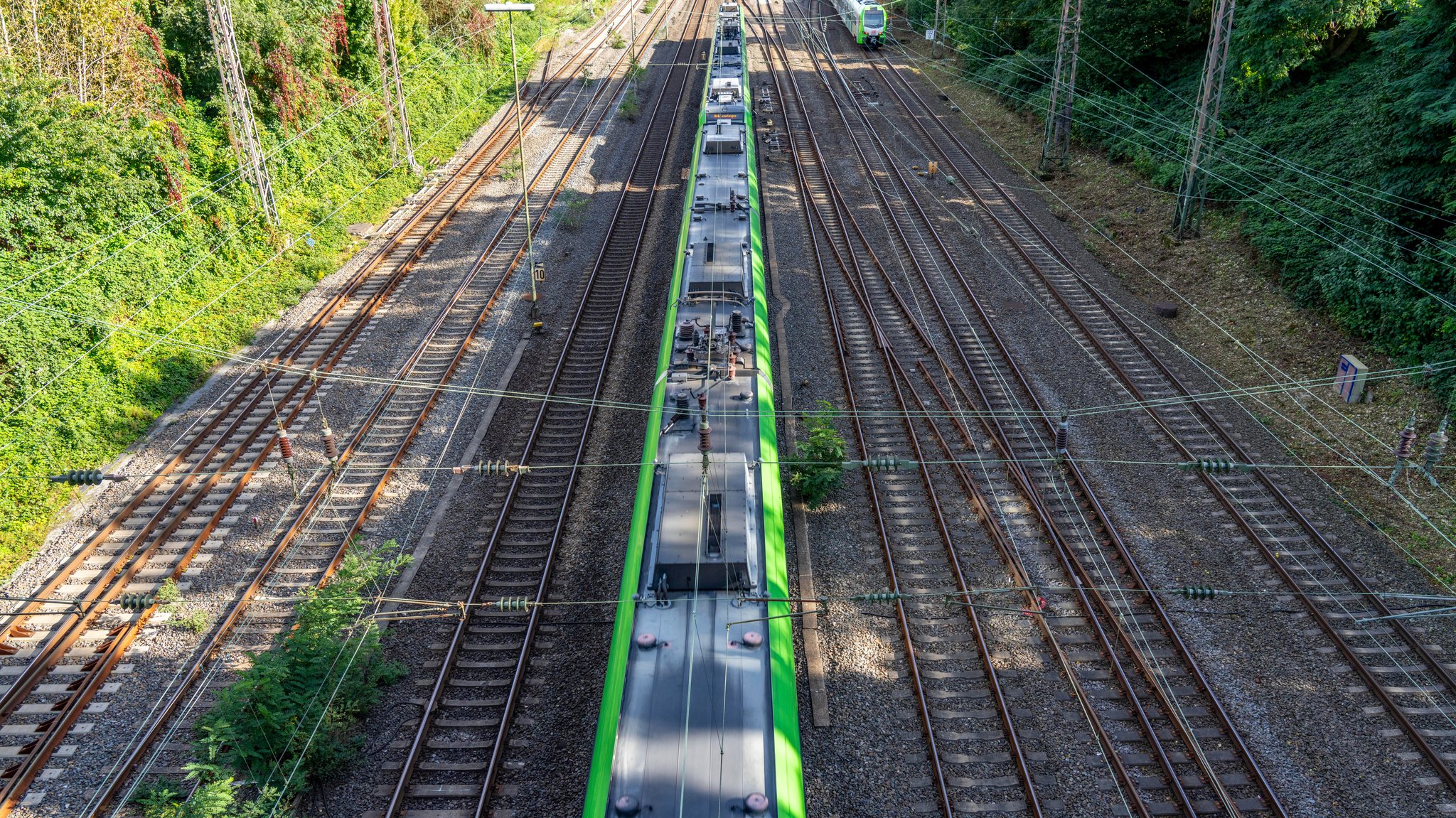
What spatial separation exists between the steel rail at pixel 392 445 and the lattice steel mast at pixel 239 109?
7.81 meters

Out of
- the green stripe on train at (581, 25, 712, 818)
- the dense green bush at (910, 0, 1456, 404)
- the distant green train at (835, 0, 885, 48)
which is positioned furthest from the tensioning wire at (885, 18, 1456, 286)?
the green stripe on train at (581, 25, 712, 818)

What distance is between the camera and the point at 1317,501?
2067 cm

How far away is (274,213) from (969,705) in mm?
29074

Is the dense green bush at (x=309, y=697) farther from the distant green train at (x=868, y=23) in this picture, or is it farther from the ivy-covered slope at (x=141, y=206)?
the distant green train at (x=868, y=23)

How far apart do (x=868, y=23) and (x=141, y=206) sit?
1939 inches

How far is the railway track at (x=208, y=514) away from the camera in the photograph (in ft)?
53.1

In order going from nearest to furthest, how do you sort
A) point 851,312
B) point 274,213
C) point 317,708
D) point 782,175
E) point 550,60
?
point 317,708, point 851,312, point 274,213, point 782,175, point 550,60

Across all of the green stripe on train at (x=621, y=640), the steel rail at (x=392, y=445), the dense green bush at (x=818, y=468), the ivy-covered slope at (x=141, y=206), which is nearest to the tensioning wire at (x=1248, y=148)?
the dense green bush at (x=818, y=468)

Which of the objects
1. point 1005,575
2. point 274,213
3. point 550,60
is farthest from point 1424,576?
point 550,60

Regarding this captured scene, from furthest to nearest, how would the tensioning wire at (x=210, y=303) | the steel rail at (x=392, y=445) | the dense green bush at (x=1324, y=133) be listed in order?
the dense green bush at (x=1324, y=133) < the tensioning wire at (x=210, y=303) < the steel rail at (x=392, y=445)

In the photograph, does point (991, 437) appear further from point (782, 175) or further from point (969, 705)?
point (782, 175)

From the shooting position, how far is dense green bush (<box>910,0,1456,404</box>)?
23578 millimetres

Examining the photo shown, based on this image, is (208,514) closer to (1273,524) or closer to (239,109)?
(239,109)

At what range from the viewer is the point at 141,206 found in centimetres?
2744
